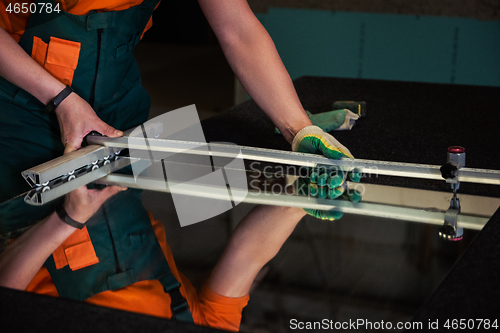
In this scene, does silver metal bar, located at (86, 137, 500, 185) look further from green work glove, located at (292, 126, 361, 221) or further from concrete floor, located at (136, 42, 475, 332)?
concrete floor, located at (136, 42, 475, 332)

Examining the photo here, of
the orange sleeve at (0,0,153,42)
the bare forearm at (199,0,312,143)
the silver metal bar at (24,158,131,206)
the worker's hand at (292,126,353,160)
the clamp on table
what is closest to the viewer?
the clamp on table

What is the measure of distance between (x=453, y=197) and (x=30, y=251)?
649 millimetres

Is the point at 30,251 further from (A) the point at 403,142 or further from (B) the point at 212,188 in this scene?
(A) the point at 403,142

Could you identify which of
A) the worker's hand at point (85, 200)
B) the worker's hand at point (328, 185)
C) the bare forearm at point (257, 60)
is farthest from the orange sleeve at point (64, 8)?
the worker's hand at point (328, 185)

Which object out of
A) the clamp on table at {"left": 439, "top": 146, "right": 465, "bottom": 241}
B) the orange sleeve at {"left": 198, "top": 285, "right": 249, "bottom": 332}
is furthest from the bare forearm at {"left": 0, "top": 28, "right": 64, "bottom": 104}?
the clamp on table at {"left": 439, "top": 146, "right": 465, "bottom": 241}

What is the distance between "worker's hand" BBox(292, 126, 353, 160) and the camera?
0.91 m

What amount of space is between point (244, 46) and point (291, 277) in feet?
2.59

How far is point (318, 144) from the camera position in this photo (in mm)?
987

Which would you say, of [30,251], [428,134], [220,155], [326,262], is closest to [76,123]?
[220,155]

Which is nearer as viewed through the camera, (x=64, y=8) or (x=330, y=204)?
(x=330, y=204)

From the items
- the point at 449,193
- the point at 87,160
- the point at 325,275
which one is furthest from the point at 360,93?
the point at 325,275

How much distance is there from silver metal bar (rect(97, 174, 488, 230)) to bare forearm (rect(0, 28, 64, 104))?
30cm

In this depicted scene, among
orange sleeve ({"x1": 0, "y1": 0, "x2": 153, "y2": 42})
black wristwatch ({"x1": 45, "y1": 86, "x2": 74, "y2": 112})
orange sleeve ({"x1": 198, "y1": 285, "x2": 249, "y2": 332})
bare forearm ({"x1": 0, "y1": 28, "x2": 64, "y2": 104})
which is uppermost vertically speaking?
orange sleeve ({"x1": 0, "y1": 0, "x2": 153, "y2": 42})

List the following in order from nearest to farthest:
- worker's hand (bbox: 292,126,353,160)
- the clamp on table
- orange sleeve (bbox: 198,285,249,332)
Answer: orange sleeve (bbox: 198,285,249,332) < the clamp on table < worker's hand (bbox: 292,126,353,160)
